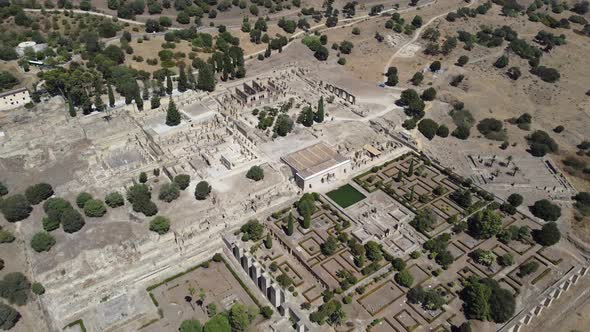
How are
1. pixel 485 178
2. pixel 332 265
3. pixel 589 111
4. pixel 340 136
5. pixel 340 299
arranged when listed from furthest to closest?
pixel 589 111, pixel 340 136, pixel 485 178, pixel 332 265, pixel 340 299

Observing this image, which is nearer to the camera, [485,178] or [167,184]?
[167,184]

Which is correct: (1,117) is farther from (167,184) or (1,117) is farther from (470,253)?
(470,253)

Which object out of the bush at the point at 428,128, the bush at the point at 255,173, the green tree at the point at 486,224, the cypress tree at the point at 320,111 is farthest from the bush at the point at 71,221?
the bush at the point at 428,128

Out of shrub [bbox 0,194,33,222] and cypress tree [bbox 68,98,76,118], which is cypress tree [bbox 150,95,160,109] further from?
shrub [bbox 0,194,33,222]

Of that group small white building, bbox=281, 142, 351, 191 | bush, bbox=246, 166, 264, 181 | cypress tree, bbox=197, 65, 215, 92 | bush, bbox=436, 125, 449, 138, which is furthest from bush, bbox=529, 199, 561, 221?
cypress tree, bbox=197, 65, 215, 92

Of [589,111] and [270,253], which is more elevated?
[589,111]

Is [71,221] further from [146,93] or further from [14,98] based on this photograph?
[14,98]

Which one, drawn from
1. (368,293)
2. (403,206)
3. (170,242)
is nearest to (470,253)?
(403,206)

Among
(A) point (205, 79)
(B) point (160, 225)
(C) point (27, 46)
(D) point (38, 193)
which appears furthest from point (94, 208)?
(C) point (27, 46)
